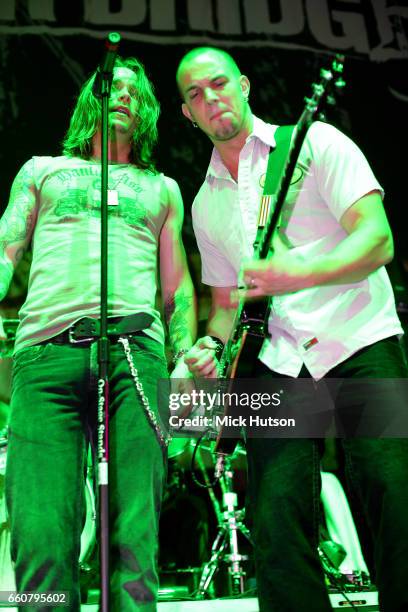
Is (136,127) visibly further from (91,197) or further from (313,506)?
(313,506)

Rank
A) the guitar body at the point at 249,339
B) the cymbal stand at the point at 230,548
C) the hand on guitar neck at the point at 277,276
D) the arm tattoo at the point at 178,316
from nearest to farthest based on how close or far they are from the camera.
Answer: the hand on guitar neck at the point at 277,276
the guitar body at the point at 249,339
the arm tattoo at the point at 178,316
the cymbal stand at the point at 230,548

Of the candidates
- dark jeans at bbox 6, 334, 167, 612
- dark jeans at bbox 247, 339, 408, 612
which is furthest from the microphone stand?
dark jeans at bbox 247, 339, 408, 612

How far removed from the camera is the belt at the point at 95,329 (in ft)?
6.70

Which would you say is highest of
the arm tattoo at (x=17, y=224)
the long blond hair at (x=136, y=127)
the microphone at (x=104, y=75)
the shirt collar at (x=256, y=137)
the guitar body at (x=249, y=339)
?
the long blond hair at (x=136, y=127)

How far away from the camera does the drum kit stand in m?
3.44

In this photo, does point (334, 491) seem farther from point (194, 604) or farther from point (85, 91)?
point (85, 91)

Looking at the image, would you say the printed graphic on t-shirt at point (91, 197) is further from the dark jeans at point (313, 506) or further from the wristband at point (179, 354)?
the dark jeans at point (313, 506)

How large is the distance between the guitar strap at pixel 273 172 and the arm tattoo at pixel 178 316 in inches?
21.0

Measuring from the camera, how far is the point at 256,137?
2232 mm

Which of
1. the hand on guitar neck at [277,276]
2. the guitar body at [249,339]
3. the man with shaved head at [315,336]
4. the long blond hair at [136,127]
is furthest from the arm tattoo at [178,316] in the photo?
the hand on guitar neck at [277,276]

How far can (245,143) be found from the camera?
7.38 ft

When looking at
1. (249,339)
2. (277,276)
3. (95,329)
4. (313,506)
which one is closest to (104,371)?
(95,329)

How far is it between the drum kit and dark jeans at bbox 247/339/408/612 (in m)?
0.90

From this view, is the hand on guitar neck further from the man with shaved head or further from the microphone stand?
the microphone stand
